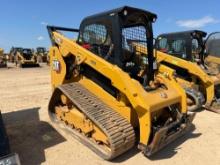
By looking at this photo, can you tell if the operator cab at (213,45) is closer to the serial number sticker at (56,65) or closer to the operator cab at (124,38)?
the operator cab at (124,38)

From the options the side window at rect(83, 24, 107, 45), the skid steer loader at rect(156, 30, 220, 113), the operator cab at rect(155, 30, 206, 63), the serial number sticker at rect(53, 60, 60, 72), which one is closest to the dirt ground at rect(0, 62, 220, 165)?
the skid steer loader at rect(156, 30, 220, 113)

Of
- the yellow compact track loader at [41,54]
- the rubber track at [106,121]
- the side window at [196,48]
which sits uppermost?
the side window at [196,48]

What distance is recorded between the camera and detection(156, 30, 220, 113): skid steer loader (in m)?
7.55

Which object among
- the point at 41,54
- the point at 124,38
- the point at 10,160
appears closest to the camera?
the point at 10,160

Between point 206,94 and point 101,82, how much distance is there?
3.99 meters

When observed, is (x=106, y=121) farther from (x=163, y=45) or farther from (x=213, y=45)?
(x=213, y=45)

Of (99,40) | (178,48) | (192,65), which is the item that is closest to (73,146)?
(99,40)

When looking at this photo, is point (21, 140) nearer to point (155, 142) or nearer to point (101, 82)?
point (101, 82)

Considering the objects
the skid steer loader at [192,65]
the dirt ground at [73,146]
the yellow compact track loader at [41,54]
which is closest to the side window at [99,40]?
the dirt ground at [73,146]

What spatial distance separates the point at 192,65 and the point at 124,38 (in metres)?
3.51

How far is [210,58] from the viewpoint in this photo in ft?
29.5

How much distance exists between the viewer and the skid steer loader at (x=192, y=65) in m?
7.55

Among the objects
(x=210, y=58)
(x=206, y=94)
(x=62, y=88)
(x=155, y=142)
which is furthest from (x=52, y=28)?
(x=210, y=58)

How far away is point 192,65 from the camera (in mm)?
7699
